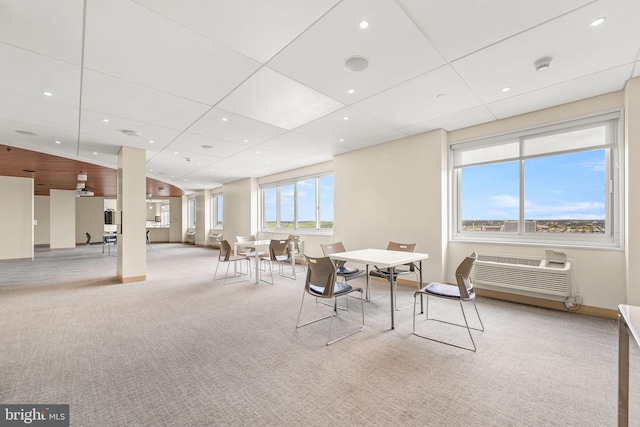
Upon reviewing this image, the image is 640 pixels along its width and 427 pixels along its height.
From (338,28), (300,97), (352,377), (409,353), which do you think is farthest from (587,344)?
(300,97)

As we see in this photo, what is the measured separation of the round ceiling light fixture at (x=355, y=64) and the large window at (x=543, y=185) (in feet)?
9.62

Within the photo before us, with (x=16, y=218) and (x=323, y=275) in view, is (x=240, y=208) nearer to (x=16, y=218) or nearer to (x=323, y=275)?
(x=16, y=218)

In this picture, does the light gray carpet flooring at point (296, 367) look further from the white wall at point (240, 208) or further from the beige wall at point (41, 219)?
the beige wall at point (41, 219)

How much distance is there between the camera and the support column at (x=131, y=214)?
5.56 metres

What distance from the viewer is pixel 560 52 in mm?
2635

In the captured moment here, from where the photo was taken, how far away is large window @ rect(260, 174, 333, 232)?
7.77 metres

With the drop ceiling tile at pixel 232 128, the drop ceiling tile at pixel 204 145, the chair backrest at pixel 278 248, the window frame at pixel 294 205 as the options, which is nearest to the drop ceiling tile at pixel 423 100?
the drop ceiling tile at pixel 232 128

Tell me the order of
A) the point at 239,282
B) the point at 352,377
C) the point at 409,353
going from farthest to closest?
the point at 239,282 → the point at 409,353 → the point at 352,377

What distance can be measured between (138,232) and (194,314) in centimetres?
304

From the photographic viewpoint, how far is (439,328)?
3.22 metres

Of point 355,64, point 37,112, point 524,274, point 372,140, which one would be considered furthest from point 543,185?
point 37,112

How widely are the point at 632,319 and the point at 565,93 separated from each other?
354 cm

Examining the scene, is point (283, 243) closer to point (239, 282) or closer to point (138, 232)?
point (239, 282)

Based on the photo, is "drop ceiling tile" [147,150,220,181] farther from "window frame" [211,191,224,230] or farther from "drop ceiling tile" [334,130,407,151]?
"window frame" [211,191,224,230]
